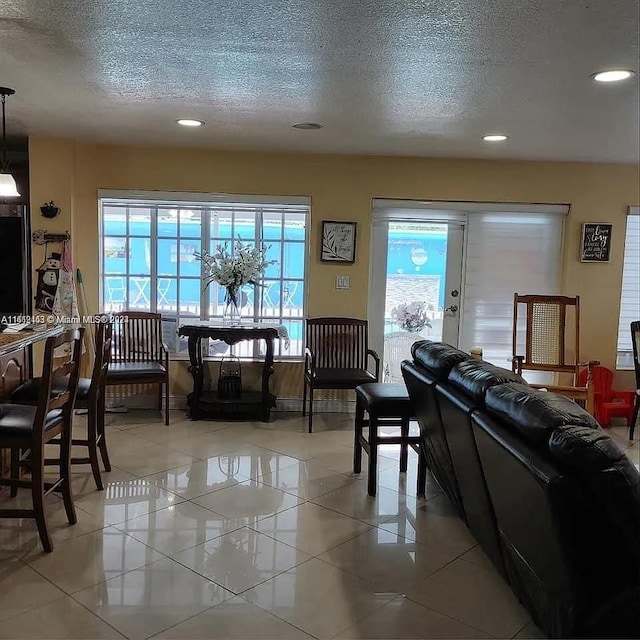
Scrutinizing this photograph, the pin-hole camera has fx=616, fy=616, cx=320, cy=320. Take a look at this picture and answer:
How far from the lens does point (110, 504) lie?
130 inches

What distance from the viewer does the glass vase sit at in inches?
203

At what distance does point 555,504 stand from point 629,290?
4.42 m

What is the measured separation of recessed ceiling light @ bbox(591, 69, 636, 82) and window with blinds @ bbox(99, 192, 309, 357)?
2802 mm

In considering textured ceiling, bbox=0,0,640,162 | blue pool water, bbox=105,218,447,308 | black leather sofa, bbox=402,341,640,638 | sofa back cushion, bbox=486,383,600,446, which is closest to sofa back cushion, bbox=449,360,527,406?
black leather sofa, bbox=402,341,640,638

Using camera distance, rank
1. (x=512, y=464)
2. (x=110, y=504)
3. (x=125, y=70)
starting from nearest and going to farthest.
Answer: (x=512, y=464), (x=125, y=70), (x=110, y=504)

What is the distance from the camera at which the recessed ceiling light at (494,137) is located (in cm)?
426

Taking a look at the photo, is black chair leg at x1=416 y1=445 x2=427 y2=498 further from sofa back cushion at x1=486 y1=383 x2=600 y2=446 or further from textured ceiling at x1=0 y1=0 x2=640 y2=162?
textured ceiling at x1=0 y1=0 x2=640 y2=162

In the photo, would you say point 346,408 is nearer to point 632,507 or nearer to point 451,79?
point 451,79

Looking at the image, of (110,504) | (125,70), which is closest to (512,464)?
(110,504)

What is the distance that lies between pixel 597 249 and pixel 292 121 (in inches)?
120

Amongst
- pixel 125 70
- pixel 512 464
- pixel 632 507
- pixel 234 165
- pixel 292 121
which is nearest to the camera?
pixel 632 507

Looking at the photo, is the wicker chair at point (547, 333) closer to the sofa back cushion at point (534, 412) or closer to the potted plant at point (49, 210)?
the sofa back cushion at point (534, 412)

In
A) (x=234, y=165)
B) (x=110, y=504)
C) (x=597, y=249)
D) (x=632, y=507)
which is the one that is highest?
(x=234, y=165)

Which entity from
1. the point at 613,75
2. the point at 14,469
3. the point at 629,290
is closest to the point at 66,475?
the point at 14,469
